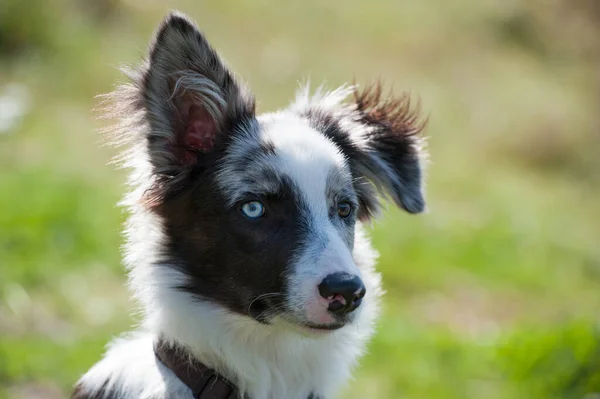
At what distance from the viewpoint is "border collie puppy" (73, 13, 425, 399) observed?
407 centimetres

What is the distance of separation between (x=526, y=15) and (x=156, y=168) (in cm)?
1850

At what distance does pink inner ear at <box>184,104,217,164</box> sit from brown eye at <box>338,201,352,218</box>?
2.35 ft

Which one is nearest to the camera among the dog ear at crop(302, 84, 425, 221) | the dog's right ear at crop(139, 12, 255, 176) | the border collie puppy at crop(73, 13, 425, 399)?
the border collie puppy at crop(73, 13, 425, 399)

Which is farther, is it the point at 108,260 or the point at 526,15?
the point at 526,15

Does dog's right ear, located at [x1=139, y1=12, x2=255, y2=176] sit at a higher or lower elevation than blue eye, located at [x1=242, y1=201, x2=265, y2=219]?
higher

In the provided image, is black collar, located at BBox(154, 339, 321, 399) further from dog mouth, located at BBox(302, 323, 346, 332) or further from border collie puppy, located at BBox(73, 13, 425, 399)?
dog mouth, located at BBox(302, 323, 346, 332)

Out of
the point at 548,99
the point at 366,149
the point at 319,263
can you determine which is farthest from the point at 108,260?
the point at 548,99

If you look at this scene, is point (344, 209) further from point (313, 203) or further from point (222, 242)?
point (222, 242)

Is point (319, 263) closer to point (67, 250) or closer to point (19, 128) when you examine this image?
point (67, 250)

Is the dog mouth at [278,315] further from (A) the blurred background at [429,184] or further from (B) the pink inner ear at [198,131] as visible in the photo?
(A) the blurred background at [429,184]

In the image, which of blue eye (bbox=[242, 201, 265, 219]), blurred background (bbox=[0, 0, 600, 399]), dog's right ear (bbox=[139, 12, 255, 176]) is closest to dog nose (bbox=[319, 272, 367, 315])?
blue eye (bbox=[242, 201, 265, 219])

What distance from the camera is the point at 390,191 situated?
4.87 m

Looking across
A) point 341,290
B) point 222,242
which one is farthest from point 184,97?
point 341,290

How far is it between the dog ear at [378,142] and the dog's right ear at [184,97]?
→ 58 centimetres
